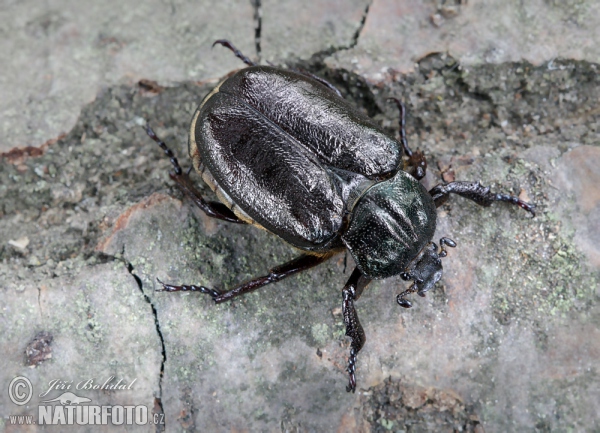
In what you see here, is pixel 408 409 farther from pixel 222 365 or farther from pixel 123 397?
pixel 123 397

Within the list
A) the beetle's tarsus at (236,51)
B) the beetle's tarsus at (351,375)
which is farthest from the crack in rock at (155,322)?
the beetle's tarsus at (236,51)

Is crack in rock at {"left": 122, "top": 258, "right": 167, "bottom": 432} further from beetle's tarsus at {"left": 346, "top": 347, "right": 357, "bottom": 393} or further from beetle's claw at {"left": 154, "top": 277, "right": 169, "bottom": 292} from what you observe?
beetle's tarsus at {"left": 346, "top": 347, "right": 357, "bottom": 393}

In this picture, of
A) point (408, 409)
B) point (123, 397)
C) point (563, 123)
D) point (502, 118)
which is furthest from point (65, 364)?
point (563, 123)

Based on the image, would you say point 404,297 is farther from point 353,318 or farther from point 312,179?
point 312,179

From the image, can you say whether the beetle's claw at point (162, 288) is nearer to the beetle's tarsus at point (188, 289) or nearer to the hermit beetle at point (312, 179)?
the beetle's tarsus at point (188, 289)

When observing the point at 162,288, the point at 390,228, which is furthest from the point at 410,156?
the point at 162,288

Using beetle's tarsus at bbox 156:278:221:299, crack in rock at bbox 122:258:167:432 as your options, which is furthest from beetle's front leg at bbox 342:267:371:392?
crack in rock at bbox 122:258:167:432

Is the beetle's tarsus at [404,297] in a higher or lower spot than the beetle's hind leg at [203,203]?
higher
